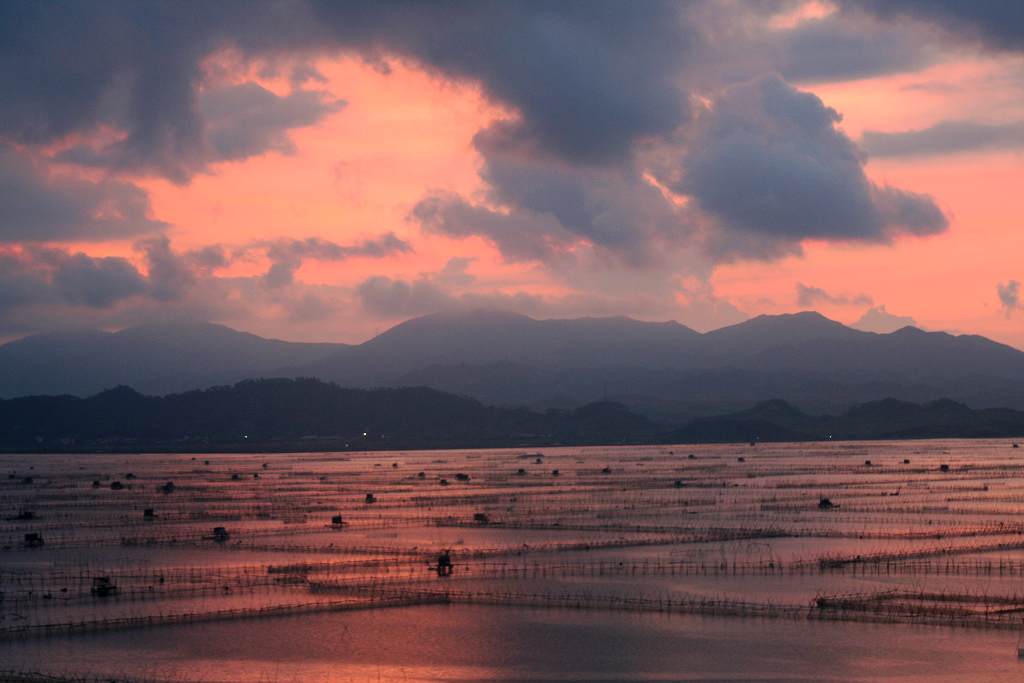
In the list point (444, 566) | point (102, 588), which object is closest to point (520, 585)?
point (444, 566)

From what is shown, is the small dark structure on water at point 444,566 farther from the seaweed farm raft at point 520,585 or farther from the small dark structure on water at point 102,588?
the small dark structure on water at point 102,588

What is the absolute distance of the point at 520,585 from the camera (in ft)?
119

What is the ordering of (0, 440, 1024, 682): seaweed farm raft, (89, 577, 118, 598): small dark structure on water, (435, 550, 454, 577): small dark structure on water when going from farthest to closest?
(435, 550, 454, 577): small dark structure on water < (89, 577, 118, 598): small dark structure on water < (0, 440, 1024, 682): seaweed farm raft

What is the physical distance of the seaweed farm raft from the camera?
27125 mm

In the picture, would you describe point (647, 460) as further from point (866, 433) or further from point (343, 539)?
point (866, 433)

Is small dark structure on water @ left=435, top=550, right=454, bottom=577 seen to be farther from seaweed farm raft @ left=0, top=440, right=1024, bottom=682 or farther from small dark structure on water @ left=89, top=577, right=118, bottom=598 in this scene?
small dark structure on water @ left=89, top=577, right=118, bottom=598

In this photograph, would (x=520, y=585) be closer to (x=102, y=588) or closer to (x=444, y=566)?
(x=444, y=566)

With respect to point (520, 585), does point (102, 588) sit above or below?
above

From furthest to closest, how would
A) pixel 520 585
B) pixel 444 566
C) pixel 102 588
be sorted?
pixel 444 566
pixel 520 585
pixel 102 588

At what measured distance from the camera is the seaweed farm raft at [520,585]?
27125 millimetres

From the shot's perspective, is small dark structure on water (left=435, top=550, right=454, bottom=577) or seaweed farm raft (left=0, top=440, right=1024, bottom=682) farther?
small dark structure on water (left=435, top=550, right=454, bottom=577)

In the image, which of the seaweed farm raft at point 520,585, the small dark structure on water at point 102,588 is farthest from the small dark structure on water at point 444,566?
the small dark structure on water at point 102,588

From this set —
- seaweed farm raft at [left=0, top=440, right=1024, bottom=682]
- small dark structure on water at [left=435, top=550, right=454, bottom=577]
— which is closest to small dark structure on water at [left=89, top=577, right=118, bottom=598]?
seaweed farm raft at [left=0, top=440, right=1024, bottom=682]

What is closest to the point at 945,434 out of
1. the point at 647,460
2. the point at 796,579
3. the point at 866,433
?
the point at 866,433
